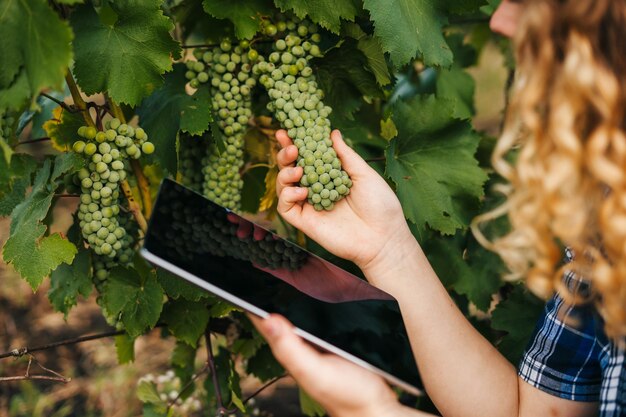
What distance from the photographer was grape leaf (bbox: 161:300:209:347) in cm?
164

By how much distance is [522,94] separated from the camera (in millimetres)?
1002

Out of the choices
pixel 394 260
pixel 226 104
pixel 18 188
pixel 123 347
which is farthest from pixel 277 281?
pixel 123 347

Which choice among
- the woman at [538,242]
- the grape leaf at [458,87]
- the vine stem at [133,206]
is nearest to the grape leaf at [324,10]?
the woman at [538,242]

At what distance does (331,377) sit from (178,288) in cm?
54

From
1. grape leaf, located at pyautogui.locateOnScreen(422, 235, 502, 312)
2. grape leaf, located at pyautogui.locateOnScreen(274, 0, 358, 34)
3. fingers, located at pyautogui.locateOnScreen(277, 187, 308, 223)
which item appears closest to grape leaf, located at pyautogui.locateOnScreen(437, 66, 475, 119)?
grape leaf, located at pyautogui.locateOnScreen(422, 235, 502, 312)

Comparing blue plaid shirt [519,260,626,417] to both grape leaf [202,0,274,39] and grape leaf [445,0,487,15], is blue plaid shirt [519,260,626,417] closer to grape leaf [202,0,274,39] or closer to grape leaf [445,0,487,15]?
grape leaf [445,0,487,15]

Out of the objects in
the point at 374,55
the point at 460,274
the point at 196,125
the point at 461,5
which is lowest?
the point at 460,274

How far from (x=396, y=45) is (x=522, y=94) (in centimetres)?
45

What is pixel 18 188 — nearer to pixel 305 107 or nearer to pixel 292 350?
pixel 305 107

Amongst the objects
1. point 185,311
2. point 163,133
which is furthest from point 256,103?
point 185,311

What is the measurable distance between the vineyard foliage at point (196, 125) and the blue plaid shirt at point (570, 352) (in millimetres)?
358

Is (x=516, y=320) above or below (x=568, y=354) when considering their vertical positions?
below

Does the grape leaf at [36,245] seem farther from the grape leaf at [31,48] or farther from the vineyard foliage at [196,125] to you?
the grape leaf at [31,48]

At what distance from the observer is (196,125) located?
1.42 metres
